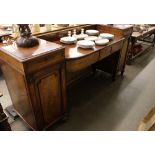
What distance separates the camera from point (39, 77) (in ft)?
3.86

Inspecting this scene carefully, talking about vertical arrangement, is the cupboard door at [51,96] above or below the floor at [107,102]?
above

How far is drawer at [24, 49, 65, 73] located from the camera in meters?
1.04

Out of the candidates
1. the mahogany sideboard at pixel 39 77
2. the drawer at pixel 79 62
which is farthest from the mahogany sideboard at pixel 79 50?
the mahogany sideboard at pixel 39 77

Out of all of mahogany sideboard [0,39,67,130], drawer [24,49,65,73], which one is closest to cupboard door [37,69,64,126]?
mahogany sideboard [0,39,67,130]

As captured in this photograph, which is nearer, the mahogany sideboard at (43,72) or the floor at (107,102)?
the mahogany sideboard at (43,72)

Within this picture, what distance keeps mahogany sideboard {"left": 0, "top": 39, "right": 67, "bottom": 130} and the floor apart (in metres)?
0.27

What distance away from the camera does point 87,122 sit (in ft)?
5.57

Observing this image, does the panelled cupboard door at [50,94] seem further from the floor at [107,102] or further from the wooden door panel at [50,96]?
the floor at [107,102]

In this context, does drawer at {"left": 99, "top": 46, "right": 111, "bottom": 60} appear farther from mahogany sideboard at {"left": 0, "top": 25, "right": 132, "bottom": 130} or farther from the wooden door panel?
the wooden door panel

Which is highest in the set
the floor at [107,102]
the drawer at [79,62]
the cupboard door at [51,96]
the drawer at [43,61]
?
the drawer at [43,61]

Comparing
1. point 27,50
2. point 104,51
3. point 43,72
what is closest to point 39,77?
point 43,72

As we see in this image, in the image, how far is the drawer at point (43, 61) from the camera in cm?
104

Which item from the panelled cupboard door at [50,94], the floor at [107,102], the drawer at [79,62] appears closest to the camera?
the panelled cupboard door at [50,94]
